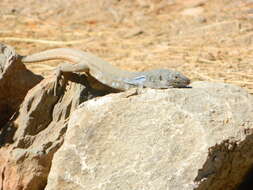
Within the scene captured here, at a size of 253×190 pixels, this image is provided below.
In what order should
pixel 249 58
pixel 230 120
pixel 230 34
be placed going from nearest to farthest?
pixel 230 120, pixel 249 58, pixel 230 34

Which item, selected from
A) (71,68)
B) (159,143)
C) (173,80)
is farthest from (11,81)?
(159,143)

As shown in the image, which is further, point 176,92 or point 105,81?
point 105,81

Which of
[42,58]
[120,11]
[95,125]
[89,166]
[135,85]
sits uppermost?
[120,11]

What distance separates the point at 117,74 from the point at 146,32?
196 inches

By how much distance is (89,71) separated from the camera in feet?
22.2

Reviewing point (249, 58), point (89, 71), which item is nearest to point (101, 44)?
point (249, 58)

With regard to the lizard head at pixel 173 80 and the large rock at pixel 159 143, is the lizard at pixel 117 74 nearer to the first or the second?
the lizard head at pixel 173 80

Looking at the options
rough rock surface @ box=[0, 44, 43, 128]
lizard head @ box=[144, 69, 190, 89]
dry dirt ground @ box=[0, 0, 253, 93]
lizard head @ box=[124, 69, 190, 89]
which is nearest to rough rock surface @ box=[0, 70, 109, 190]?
rough rock surface @ box=[0, 44, 43, 128]

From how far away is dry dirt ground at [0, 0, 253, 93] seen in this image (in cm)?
941

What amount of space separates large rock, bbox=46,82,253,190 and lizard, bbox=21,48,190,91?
0.28m

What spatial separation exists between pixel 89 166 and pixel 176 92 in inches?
39.8

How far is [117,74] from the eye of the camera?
658 cm

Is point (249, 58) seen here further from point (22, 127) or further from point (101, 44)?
point (22, 127)

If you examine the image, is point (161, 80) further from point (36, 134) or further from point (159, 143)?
point (36, 134)
